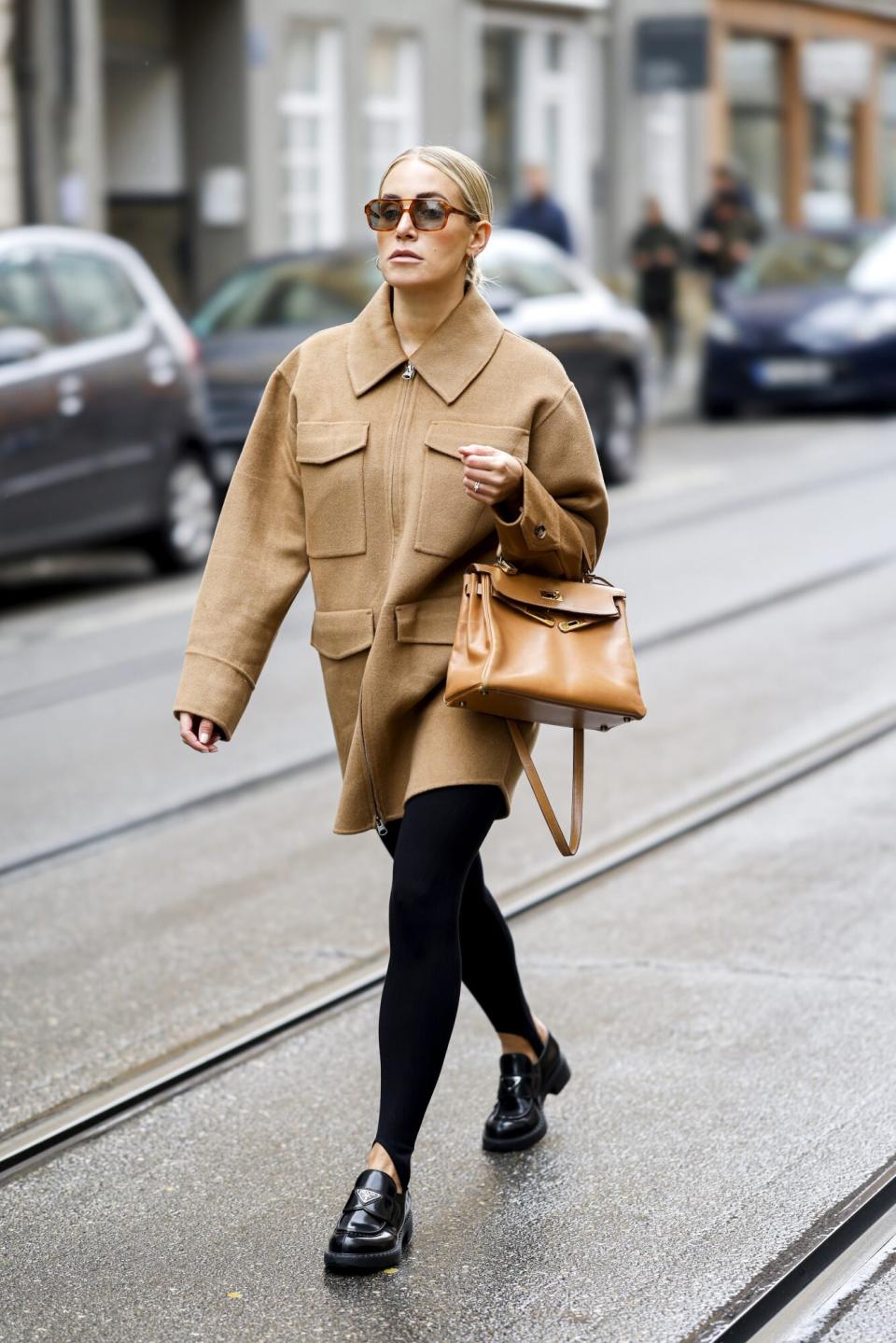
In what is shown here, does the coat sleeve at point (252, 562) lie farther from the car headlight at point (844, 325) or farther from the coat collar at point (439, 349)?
the car headlight at point (844, 325)

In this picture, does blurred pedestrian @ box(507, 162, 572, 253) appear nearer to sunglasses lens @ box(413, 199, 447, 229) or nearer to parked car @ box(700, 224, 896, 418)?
parked car @ box(700, 224, 896, 418)

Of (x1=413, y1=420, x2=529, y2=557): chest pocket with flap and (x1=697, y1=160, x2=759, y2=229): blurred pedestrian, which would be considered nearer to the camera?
(x1=413, y1=420, x2=529, y2=557): chest pocket with flap

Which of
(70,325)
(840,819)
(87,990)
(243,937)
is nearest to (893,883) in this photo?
(840,819)

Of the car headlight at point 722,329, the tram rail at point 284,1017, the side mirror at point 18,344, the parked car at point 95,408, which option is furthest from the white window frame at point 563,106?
the tram rail at point 284,1017

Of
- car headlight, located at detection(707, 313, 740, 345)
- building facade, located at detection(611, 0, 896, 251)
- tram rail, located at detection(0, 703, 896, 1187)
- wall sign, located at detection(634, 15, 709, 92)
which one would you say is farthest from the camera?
building facade, located at detection(611, 0, 896, 251)

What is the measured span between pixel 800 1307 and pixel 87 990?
2313 mm

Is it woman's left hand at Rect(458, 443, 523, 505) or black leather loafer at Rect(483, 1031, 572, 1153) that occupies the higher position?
woman's left hand at Rect(458, 443, 523, 505)

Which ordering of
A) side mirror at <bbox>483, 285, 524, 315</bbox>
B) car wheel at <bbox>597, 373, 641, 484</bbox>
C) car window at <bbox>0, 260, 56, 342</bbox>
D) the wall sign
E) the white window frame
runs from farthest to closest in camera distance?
the white window frame → the wall sign → car wheel at <bbox>597, 373, 641, 484</bbox> → side mirror at <bbox>483, 285, 524, 315</bbox> → car window at <bbox>0, 260, 56, 342</bbox>

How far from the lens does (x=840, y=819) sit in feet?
23.1

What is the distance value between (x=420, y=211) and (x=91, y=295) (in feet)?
27.4

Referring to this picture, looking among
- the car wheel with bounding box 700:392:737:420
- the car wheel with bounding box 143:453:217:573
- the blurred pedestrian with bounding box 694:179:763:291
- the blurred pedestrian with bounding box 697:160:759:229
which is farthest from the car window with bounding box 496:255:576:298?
the blurred pedestrian with bounding box 697:160:759:229

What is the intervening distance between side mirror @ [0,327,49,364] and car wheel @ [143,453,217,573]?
1.28 meters

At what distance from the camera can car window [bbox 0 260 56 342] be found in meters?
11.5

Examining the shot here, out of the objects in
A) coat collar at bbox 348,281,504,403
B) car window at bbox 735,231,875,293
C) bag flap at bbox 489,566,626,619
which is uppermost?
coat collar at bbox 348,281,504,403
